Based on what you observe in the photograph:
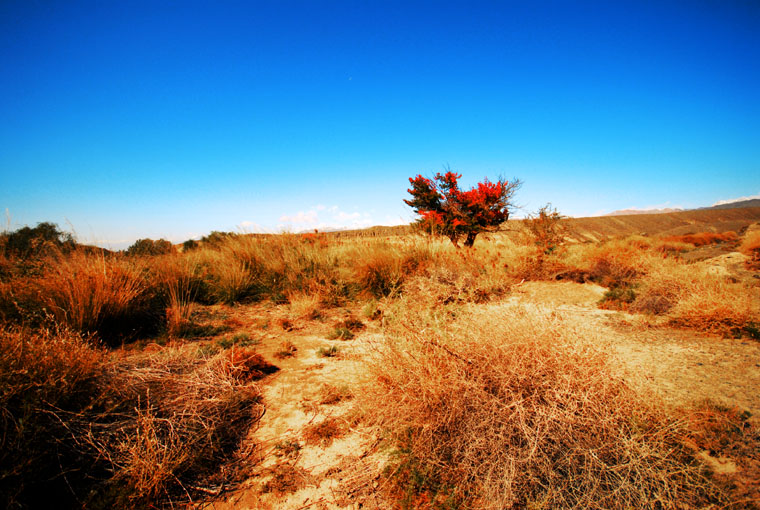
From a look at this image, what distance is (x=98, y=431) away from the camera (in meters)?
1.91

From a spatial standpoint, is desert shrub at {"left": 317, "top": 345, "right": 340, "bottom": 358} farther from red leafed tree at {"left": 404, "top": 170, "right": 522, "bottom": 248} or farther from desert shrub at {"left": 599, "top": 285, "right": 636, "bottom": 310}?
red leafed tree at {"left": 404, "top": 170, "right": 522, "bottom": 248}

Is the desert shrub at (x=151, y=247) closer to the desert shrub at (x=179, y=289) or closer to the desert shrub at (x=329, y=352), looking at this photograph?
the desert shrub at (x=179, y=289)

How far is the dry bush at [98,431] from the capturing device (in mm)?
1611

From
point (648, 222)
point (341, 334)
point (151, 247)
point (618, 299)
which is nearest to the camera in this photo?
point (341, 334)

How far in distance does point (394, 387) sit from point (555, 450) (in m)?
0.99

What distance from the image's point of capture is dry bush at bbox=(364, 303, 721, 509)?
5.00ft

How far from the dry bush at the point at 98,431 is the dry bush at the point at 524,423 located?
129 cm

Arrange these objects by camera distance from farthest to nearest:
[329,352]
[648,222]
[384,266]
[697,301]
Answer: [648,222] → [384,266] → [697,301] → [329,352]

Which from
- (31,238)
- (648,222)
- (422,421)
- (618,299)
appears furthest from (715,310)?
(648,222)

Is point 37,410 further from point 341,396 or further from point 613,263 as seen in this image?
point 613,263

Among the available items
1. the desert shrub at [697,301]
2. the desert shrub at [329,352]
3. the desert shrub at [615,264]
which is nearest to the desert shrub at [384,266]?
the desert shrub at [329,352]

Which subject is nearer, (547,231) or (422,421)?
(422,421)

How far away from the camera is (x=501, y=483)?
5.31 ft

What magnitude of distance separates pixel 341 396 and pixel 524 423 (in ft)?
5.80
